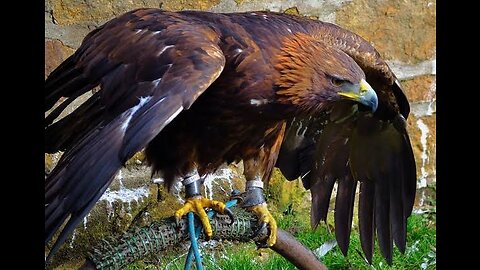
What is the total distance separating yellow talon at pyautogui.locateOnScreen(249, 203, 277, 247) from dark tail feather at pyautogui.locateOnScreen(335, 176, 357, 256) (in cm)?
50

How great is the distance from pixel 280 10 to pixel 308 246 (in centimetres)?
96

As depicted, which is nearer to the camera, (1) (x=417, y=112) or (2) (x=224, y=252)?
(2) (x=224, y=252)

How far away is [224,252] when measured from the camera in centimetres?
339

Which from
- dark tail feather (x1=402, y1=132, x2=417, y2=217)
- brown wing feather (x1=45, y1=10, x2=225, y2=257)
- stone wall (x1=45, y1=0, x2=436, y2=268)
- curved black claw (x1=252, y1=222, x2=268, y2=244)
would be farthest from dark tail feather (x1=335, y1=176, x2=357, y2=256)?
brown wing feather (x1=45, y1=10, x2=225, y2=257)

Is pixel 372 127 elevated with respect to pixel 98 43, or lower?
lower

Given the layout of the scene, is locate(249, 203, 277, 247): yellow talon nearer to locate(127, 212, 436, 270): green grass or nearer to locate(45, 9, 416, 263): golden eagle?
locate(45, 9, 416, 263): golden eagle

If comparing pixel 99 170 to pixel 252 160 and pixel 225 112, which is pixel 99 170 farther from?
pixel 252 160

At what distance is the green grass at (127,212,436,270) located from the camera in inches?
128

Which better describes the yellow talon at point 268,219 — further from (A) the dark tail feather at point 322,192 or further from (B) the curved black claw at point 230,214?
(A) the dark tail feather at point 322,192

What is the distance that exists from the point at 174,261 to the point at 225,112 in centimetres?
101

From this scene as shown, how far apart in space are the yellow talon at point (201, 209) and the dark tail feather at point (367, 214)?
0.73m

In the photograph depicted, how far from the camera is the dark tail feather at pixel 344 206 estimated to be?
3074 mm

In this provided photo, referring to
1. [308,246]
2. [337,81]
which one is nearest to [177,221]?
[337,81]

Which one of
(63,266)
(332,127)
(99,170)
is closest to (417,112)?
(332,127)
